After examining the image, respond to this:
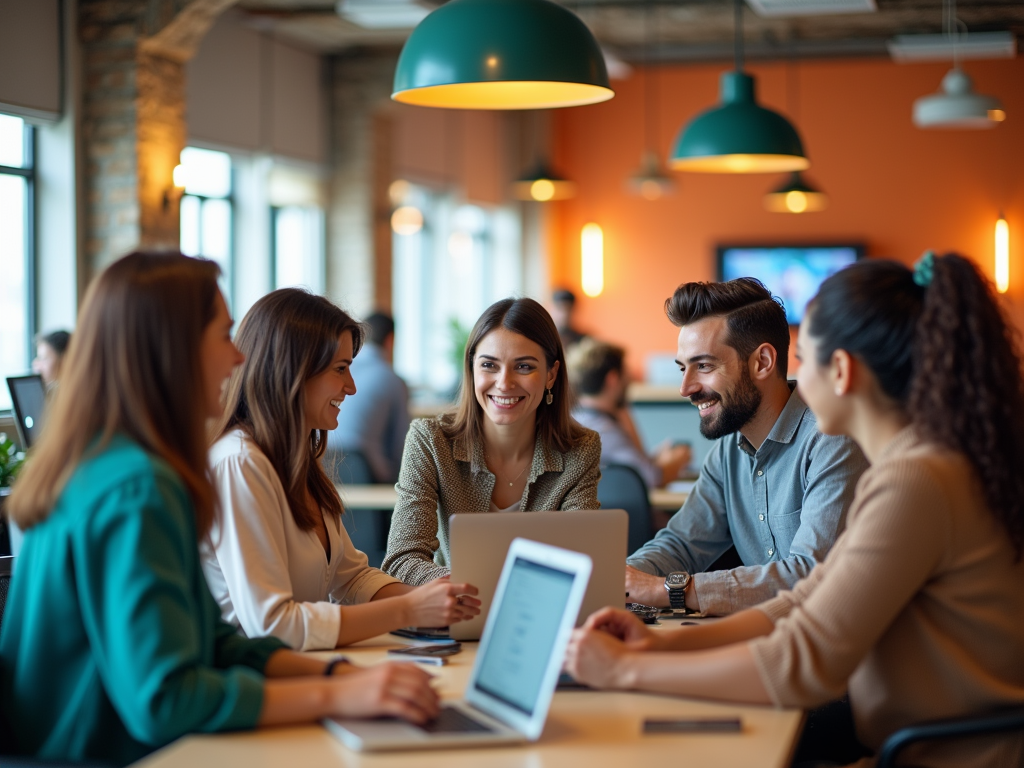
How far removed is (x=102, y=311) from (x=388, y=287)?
284 inches

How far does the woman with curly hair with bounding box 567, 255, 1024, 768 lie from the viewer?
1618 mm

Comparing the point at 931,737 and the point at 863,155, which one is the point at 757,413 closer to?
the point at 931,737

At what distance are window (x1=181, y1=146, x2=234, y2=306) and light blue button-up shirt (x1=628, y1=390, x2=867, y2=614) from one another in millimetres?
4824

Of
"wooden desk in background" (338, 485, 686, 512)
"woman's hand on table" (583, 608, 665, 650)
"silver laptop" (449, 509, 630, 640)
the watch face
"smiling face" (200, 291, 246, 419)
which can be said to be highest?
"smiling face" (200, 291, 246, 419)

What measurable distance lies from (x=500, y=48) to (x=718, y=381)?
894mm

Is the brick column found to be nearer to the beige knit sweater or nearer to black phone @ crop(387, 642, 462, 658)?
black phone @ crop(387, 642, 462, 658)

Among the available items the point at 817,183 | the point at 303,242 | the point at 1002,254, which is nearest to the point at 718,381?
the point at 303,242

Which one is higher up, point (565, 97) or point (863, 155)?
point (863, 155)

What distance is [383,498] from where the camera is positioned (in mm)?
4395

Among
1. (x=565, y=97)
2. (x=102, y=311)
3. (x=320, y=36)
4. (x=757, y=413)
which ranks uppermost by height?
(x=320, y=36)

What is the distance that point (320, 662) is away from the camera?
182cm

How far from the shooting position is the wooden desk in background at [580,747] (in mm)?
1457

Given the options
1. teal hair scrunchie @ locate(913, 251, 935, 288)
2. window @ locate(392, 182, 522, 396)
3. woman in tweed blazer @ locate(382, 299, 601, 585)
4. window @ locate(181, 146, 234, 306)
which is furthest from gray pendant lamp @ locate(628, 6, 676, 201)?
teal hair scrunchie @ locate(913, 251, 935, 288)

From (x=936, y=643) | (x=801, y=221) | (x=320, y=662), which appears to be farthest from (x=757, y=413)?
(x=801, y=221)
